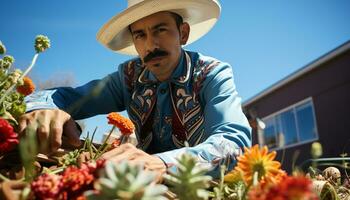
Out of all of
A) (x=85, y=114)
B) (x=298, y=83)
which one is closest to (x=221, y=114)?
(x=85, y=114)

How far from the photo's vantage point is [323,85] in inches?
455

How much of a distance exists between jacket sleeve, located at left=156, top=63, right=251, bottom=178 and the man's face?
34cm

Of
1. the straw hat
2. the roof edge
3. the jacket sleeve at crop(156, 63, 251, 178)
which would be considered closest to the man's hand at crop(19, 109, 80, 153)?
the jacket sleeve at crop(156, 63, 251, 178)

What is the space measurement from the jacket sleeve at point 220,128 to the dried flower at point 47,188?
0.38 m

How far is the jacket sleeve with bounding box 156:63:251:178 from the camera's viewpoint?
0.96 metres

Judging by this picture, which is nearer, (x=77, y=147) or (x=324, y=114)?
(x=77, y=147)

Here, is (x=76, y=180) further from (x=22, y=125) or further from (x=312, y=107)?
(x=312, y=107)

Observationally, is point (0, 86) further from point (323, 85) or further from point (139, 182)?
point (323, 85)

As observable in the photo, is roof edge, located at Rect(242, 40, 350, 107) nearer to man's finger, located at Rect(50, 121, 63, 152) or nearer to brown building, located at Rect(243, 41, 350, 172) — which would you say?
brown building, located at Rect(243, 41, 350, 172)

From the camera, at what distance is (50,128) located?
0.90 meters

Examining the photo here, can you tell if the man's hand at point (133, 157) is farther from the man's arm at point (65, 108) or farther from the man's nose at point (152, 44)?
the man's nose at point (152, 44)

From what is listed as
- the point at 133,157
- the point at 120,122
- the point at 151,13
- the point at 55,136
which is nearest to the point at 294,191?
the point at 133,157

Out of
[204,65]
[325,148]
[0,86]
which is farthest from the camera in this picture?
[325,148]

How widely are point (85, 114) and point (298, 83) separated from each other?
473 inches
